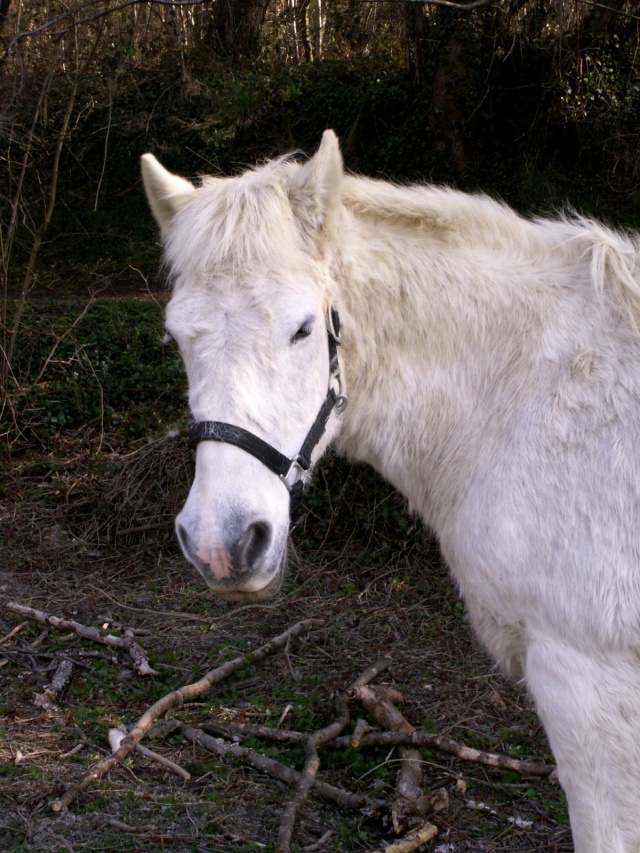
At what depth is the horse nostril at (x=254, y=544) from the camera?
194 centimetres

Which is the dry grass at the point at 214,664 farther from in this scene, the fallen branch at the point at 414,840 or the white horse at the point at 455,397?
the white horse at the point at 455,397

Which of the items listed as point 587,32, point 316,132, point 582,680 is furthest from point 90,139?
point 582,680

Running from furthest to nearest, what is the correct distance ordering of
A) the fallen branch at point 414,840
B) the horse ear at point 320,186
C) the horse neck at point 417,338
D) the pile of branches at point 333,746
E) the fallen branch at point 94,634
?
the fallen branch at point 94,634
the pile of branches at point 333,746
the fallen branch at point 414,840
the horse neck at point 417,338
the horse ear at point 320,186

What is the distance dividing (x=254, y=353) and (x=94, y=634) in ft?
10.1

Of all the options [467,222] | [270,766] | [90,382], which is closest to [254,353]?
[467,222]

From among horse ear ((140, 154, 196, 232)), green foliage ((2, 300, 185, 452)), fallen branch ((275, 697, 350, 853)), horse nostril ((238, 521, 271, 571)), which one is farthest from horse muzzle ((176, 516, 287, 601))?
green foliage ((2, 300, 185, 452))

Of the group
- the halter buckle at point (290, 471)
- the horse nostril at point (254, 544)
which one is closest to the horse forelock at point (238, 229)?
the halter buckle at point (290, 471)

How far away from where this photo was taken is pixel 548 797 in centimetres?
324

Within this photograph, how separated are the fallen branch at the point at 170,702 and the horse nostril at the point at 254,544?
5.88 feet

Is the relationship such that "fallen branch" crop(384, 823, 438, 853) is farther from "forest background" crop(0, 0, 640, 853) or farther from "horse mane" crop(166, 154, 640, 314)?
"horse mane" crop(166, 154, 640, 314)

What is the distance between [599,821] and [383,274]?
175 centimetres

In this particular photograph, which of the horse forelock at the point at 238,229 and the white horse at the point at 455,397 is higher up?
the horse forelock at the point at 238,229

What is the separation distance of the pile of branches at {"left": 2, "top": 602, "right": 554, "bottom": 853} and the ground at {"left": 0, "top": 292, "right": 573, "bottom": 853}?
5 centimetres

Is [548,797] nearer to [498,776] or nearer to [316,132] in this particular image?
[498,776]
